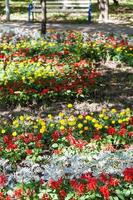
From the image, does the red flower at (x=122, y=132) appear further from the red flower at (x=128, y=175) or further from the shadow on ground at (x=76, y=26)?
the shadow on ground at (x=76, y=26)

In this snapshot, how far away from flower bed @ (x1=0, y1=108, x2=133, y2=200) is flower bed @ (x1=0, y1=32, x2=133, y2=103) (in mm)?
1221

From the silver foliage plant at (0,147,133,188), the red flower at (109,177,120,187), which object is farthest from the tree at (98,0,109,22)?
the red flower at (109,177,120,187)

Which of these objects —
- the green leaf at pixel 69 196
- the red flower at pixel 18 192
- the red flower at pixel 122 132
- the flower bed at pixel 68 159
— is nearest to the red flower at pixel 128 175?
the flower bed at pixel 68 159

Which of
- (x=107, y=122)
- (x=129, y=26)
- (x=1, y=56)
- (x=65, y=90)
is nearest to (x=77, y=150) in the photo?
(x=107, y=122)

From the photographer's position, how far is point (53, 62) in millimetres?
12680

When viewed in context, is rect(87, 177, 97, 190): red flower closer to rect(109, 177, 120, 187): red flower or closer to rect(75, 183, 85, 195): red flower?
rect(75, 183, 85, 195): red flower

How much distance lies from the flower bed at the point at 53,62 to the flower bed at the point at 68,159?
1221mm

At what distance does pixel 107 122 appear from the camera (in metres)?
8.56

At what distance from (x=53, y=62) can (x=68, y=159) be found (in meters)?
5.97

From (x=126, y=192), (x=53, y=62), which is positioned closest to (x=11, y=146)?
(x=126, y=192)

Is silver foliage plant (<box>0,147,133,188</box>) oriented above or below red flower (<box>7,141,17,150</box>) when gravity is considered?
above

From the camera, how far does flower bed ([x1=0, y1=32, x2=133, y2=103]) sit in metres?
10.7

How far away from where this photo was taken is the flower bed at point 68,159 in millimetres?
6055

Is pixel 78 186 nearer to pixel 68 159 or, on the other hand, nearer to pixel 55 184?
pixel 55 184
